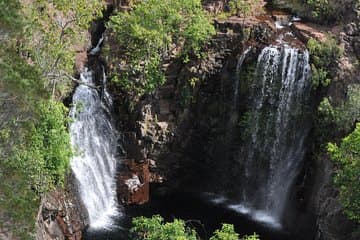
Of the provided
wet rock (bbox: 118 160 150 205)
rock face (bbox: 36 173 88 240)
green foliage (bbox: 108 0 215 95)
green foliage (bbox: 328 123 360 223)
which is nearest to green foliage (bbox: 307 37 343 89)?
green foliage (bbox: 108 0 215 95)

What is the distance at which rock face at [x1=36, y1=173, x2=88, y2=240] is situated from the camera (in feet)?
77.9

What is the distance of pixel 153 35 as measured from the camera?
28.1 m

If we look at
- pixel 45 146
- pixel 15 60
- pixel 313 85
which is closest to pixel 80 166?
pixel 45 146

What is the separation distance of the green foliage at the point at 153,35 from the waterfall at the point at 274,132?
3.79 m

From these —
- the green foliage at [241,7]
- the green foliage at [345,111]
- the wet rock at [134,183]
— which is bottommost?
the wet rock at [134,183]

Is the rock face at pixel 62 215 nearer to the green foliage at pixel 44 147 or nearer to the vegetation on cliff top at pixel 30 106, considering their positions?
the vegetation on cliff top at pixel 30 106

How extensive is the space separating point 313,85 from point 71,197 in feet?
42.5

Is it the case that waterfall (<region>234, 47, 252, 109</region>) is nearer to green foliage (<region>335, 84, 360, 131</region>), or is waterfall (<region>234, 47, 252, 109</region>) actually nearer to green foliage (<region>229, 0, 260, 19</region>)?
green foliage (<region>229, 0, 260, 19</region>)

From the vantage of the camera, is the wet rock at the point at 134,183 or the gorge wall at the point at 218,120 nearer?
the gorge wall at the point at 218,120

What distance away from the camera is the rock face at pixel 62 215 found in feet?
77.9

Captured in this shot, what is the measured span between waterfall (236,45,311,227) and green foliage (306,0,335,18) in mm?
3826

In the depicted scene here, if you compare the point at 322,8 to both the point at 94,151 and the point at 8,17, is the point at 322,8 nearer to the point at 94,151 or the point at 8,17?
the point at 94,151

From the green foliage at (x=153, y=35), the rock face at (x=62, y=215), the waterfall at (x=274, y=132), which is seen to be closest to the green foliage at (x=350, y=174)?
the waterfall at (x=274, y=132)

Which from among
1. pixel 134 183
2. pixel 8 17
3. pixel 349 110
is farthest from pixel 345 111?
pixel 8 17
